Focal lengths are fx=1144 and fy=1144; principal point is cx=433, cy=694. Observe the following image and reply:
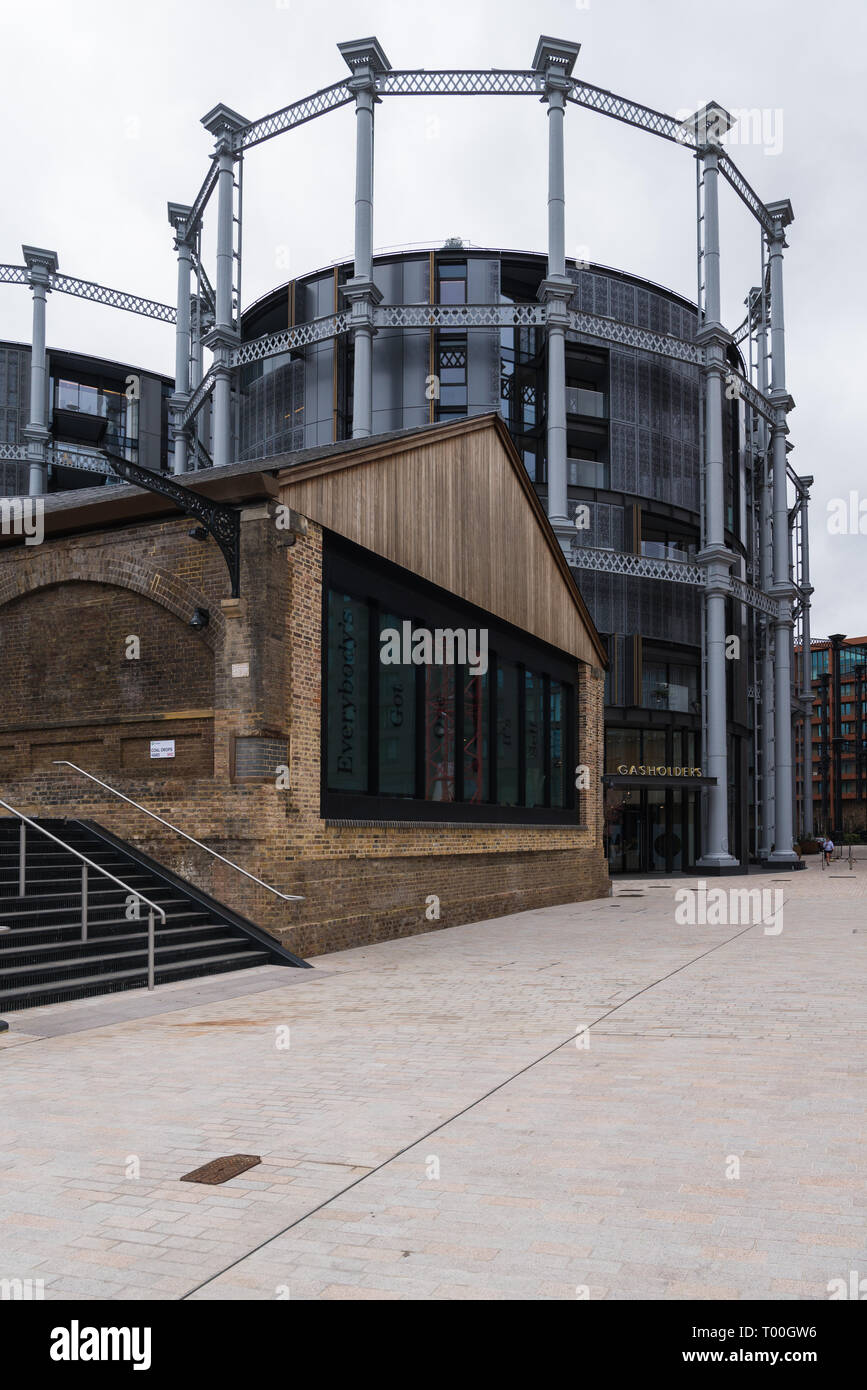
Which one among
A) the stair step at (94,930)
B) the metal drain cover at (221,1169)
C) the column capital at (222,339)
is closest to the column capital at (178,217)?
the column capital at (222,339)

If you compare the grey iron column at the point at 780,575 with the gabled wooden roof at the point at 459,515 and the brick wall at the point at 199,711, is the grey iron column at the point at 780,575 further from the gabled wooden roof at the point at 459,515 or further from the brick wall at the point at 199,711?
the brick wall at the point at 199,711

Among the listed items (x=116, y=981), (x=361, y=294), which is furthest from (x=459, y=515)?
(x=361, y=294)

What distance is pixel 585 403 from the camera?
38.8m

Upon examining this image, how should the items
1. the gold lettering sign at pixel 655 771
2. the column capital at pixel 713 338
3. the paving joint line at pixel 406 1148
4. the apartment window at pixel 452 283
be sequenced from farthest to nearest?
the apartment window at pixel 452 283
the column capital at pixel 713 338
the gold lettering sign at pixel 655 771
the paving joint line at pixel 406 1148

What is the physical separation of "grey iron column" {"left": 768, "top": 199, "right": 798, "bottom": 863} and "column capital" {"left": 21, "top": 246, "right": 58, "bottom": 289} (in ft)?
94.2

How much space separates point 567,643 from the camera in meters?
23.7

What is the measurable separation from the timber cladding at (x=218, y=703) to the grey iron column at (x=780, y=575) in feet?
98.4

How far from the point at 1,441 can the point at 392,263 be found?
1877 centimetres

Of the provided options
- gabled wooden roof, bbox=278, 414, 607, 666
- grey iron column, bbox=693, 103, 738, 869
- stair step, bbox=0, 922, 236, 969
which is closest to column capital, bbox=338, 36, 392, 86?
grey iron column, bbox=693, 103, 738, 869

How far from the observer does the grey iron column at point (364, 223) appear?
114ft

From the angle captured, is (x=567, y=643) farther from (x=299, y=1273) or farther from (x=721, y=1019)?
(x=299, y=1273)

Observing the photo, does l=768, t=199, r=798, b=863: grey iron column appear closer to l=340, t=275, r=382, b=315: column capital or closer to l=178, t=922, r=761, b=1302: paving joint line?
l=340, t=275, r=382, b=315: column capital

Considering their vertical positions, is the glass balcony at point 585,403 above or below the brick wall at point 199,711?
above

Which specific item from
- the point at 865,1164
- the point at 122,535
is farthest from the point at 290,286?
the point at 865,1164
